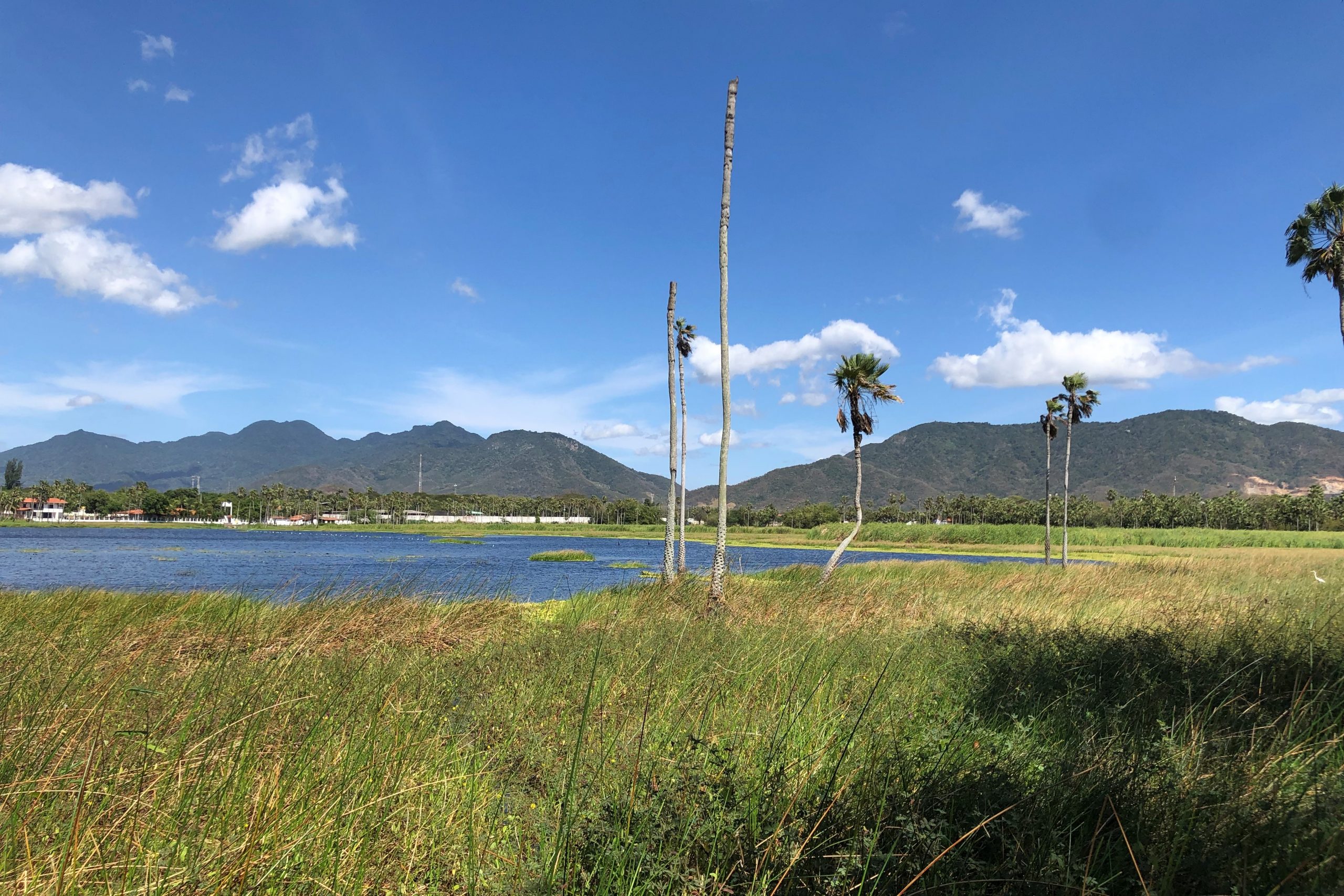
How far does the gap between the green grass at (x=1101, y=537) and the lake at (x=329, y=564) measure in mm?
13573

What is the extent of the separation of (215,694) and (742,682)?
3.55 meters

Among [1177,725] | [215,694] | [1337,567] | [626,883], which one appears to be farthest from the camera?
[1337,567]

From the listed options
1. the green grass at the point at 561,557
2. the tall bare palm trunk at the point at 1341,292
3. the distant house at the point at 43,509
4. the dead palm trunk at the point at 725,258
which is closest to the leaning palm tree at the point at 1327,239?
the tall bare palm trunk at the point at 1341,292

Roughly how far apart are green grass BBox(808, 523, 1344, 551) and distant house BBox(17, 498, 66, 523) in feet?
495

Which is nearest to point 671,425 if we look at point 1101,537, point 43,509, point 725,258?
point 725,258

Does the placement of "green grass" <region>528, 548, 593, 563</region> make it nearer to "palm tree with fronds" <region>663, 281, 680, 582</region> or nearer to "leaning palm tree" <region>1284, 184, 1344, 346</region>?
"palm tree with fronds" <region>663, 281, 680, 582</region>

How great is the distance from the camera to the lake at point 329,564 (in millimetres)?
17344

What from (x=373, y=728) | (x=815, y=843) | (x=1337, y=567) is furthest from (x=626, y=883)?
(x=1337, y=567)

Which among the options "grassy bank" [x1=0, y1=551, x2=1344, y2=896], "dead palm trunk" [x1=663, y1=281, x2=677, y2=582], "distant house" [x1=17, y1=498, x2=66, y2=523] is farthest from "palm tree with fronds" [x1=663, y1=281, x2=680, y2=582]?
"distant house" [x1=17, y1=498, x2=66, y2=523]

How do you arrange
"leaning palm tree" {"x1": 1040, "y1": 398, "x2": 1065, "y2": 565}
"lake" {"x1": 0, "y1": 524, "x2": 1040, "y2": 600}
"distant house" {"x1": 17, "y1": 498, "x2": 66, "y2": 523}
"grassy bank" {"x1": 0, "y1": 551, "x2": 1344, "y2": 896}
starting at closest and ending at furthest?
"grassy bank" {"x1": 0, "y1": 551, "x2": 1344, "y2": 896} < "lake" {"x1": 0, "y1": 524, "x2": 1040, "y2": 600} < "leaning palm tree" {"x1": 1040, "y1": 398, "x2": 1065, "y2": 565} < "distant house" {"x1": 17, "y1": 498, "x2": 66, "y2": 523}

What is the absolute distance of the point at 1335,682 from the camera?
17.9ft

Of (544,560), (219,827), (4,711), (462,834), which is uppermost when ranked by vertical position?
(4,711)

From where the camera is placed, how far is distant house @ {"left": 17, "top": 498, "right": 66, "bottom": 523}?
144750 mm

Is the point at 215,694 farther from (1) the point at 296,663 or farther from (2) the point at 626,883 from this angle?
(2) the point at 626,883
